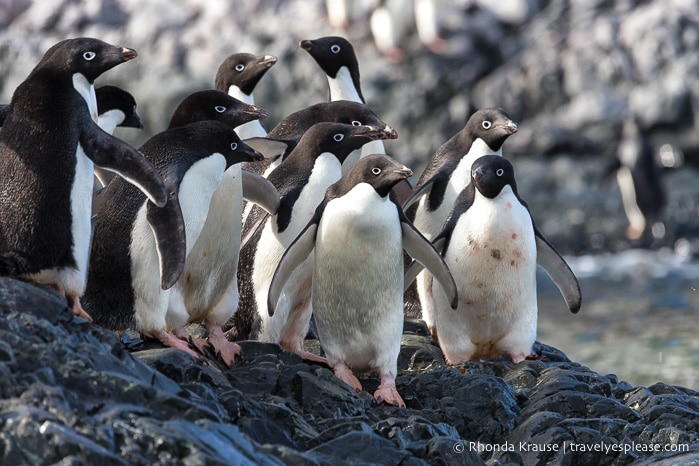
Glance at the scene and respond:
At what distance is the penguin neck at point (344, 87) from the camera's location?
342 inches

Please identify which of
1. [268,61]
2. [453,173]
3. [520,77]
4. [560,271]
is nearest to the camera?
[560,271]

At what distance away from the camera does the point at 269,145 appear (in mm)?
7113

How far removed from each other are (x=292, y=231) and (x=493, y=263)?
40.7 inches

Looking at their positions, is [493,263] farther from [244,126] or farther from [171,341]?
[244,126]

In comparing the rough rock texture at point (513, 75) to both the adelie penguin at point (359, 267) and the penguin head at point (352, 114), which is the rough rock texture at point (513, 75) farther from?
the adelie penguin at point (359, 267)

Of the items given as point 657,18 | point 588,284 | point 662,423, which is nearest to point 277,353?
point 662,423

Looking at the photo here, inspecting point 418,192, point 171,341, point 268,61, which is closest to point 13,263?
point 171,341

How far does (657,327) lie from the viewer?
1210 cm

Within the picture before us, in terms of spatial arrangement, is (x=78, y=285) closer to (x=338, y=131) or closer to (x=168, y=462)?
(x=168, y=462)

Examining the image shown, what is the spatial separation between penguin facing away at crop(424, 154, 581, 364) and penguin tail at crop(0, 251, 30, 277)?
2.26 m

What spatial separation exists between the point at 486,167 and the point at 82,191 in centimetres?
227

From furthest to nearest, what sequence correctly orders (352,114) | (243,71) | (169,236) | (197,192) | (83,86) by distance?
(243,71)
(352,114)
(197,192)
(83,86)
(169,236)

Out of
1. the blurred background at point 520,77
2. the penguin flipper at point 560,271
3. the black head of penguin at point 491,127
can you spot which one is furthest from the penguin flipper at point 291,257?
the blurred background at point 520,77

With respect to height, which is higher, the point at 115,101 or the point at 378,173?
the point at 115,101
